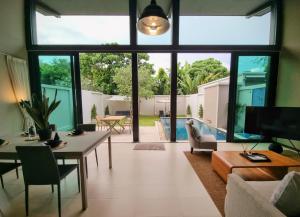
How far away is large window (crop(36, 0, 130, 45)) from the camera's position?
4.33 metres

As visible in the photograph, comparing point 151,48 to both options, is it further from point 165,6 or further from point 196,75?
point 196,75

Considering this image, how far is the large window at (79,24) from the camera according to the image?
433 cm

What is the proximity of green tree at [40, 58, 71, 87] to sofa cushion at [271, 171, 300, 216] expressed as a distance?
15.5 feet

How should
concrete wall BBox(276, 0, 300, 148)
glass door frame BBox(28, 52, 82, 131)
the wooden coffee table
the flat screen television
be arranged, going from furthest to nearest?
1. glass door frame BBox(28, 52, 82, 131)
2. concrete wall BBox(276, 0, 300, 148)
3. the flat screen television
4. the wooden coffee table

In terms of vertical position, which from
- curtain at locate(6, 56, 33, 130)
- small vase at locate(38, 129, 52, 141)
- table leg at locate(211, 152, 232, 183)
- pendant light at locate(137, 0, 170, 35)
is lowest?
table leg at locate(211, 152, 232, 183)

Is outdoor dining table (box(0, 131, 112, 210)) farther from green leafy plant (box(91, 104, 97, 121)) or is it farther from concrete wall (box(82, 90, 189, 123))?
green leafy plant (box(91, 104, 97, 121))

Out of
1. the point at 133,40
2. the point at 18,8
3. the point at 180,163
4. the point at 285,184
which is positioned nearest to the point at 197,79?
the point at 133,40

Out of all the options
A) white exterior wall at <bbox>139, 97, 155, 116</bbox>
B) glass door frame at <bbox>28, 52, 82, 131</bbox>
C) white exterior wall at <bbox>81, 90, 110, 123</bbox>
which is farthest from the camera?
white exterior wall at <bbox>139, 97, 155, 116</bbox>

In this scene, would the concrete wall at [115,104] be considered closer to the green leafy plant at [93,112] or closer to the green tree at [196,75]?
the green leafy plant at [93,112]

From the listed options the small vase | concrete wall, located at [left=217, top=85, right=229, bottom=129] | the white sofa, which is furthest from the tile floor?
concrete wall, located at [left=217, top=85, right=229, bottom=129]

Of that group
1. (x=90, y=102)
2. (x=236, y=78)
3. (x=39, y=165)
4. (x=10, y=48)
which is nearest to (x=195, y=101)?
(x=236, y=78)

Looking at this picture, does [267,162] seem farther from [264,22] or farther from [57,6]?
[57,6]

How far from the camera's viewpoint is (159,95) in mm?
9430

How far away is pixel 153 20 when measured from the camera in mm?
2217
